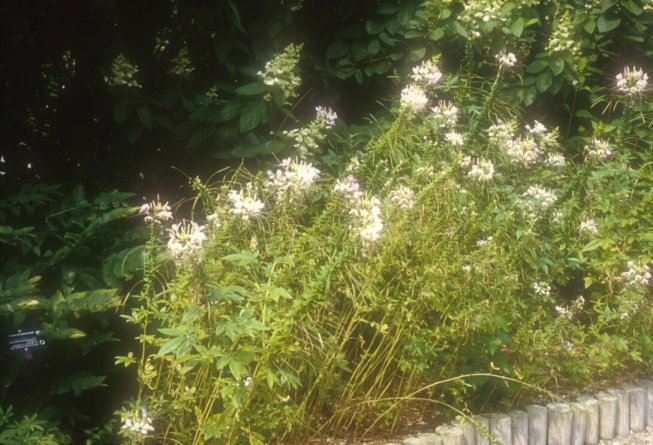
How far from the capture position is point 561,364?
3.43 m

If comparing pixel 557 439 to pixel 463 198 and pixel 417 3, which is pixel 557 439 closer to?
pixel 463 198

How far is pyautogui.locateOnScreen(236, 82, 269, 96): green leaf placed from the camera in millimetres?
3375

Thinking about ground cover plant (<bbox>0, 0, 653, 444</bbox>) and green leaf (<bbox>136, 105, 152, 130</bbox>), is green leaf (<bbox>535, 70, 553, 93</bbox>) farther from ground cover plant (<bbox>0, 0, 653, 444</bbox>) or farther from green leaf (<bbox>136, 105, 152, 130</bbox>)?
green leaf (<bbox>136, 105, 152, 130</bbox>)

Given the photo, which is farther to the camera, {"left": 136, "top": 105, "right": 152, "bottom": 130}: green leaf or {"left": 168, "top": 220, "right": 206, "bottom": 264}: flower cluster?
{"left": 136, "top": 105, "right": 152, "bottom": 130}: green leaf

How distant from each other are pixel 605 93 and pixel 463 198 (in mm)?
2152

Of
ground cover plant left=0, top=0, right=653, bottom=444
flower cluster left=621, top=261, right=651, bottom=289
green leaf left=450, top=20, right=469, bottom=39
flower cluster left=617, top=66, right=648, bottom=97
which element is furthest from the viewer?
flower cluster left=617, top=66, right=648, bottom=97

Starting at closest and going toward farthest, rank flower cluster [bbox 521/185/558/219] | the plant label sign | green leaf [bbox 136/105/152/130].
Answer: the plant label sign → flower cluster [bbox 521/185/558/219] → green leaf [bbox 136/105/152/130]

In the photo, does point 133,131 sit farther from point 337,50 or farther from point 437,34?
point 437,34

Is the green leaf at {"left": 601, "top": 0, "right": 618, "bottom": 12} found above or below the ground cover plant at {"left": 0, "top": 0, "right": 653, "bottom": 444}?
above

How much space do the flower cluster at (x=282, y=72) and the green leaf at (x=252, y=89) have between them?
3 centimetres

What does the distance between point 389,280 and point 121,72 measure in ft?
5.12

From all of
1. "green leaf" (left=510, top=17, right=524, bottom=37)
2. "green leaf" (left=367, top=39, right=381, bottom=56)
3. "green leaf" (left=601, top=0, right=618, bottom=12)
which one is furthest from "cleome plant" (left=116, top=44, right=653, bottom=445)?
"green leaf" (left=601, top=0, right=618, bottom=12)

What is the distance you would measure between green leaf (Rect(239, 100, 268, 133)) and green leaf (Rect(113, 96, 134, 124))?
0.51 meters

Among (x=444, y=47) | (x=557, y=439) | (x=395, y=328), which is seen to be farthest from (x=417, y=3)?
(x=557, y=439)
